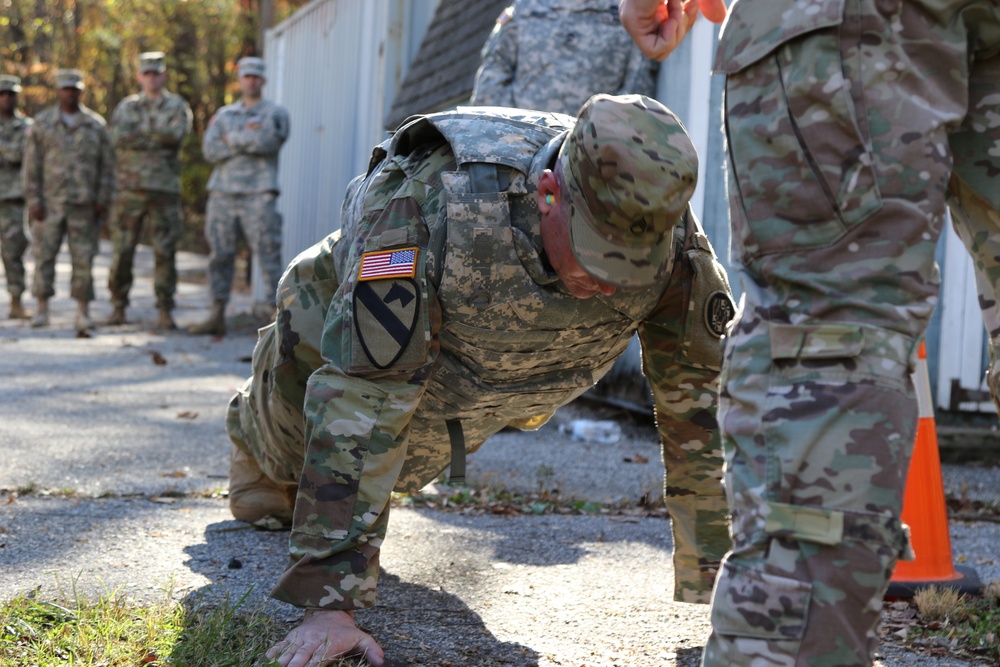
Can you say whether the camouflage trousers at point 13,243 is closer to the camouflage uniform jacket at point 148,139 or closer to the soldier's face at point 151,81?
the camouflage uniform jacket at point 148,139

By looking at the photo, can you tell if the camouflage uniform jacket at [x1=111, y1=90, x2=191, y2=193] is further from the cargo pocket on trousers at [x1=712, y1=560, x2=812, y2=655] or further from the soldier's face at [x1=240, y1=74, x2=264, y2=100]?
the cargo pocket on trousers at [x1=712, y1=560, x2=812, y2=655]

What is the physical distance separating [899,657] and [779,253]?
4.38 feet

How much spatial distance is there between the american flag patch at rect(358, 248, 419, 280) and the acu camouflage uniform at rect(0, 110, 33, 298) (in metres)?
10.5

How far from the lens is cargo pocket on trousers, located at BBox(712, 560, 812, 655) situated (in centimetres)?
145

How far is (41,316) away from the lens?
10414mm

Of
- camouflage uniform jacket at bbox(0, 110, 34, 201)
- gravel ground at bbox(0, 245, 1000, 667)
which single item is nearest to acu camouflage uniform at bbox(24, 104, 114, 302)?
camouflage uniform jacket at bbox(0, 110, 34, 201)

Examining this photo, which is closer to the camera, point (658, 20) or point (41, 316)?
point (658, 20)

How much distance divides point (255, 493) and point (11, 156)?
32.8ft

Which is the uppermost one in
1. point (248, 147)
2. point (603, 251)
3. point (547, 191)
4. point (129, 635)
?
point (248, 147)

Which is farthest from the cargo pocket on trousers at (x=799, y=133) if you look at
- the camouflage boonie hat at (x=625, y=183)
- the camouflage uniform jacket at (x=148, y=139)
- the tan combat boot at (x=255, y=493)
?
the camouflage uniform jacket at (x=148, y=139)

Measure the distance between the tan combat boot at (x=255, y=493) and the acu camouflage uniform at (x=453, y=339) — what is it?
1.74 ft

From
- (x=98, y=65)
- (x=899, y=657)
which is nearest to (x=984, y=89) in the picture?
(x=899, y=657)

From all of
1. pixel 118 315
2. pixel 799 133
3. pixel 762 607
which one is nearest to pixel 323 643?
pixel 762 607

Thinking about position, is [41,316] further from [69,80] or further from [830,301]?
[830,301]
